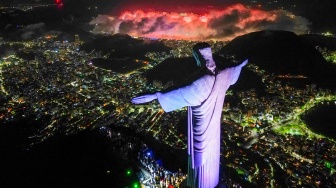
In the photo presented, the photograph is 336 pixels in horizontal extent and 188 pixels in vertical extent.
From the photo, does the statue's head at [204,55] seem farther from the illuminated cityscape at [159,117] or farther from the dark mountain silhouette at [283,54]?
the dark mountain silhouette at [283,54]

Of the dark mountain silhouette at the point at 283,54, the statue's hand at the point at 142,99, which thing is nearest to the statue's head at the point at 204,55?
the statue's hand at the point at 142,99

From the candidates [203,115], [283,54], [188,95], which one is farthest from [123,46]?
[188,95]

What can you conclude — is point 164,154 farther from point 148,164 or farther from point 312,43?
point 312,43

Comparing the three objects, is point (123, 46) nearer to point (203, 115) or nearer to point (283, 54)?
point (283, 54)

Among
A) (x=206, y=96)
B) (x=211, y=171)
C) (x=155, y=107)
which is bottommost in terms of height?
(x=155, y=107)

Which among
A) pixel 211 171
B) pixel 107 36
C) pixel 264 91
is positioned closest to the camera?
pixel 211 171

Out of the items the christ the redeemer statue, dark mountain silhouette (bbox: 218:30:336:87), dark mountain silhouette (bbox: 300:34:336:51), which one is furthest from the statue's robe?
dark mountain silhouette (bbox: 300:34:336:51)

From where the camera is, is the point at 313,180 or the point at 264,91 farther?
the point at 264,91

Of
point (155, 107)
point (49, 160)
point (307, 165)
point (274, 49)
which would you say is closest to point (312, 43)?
point (274, 49)
